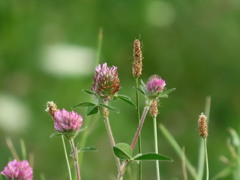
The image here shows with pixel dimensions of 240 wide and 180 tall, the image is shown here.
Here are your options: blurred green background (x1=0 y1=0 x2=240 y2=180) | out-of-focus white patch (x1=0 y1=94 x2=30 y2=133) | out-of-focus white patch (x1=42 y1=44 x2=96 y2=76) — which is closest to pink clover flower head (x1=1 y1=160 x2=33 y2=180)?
blurred green background (x1=0 y1=0 x2=240 y2=180)

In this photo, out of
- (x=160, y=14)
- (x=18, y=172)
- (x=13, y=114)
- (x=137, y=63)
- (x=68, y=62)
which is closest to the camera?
(x=18, y=172)

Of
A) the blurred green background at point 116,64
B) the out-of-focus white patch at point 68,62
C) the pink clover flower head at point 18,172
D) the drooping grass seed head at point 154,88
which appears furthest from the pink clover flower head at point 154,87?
the out-of-focus white patch at point 68,62

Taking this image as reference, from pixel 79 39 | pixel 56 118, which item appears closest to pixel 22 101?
pixel 79 39

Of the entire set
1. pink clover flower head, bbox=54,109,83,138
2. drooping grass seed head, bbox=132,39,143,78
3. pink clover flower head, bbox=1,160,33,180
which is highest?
drooping grass seed head, bbox=132,39,143,78

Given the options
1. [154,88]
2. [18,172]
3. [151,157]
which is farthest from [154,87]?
[18,172]

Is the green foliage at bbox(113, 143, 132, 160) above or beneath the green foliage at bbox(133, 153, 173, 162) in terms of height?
above

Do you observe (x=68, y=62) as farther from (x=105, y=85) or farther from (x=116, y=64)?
(x=105, y=85)

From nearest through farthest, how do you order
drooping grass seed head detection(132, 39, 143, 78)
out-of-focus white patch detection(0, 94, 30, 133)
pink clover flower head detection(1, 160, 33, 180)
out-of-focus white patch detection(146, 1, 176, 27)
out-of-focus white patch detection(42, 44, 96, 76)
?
pink clover flower head detection(1, 160, 33, 180) → drooping grass seed head detection(132, 39, 143, 78) → out-of-focus white patch detection(0, 94, 30, 133) → out-of-focus white patch detection(42, 44, 96, 76) → out-of-focus white patch detection(146, 1, 176, 27)

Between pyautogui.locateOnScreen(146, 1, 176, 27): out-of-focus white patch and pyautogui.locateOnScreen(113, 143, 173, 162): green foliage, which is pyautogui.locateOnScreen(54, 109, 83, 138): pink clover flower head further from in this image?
pyautogui.locateOnScreen(146, 1, 176, 27): out-of-focus white patch
